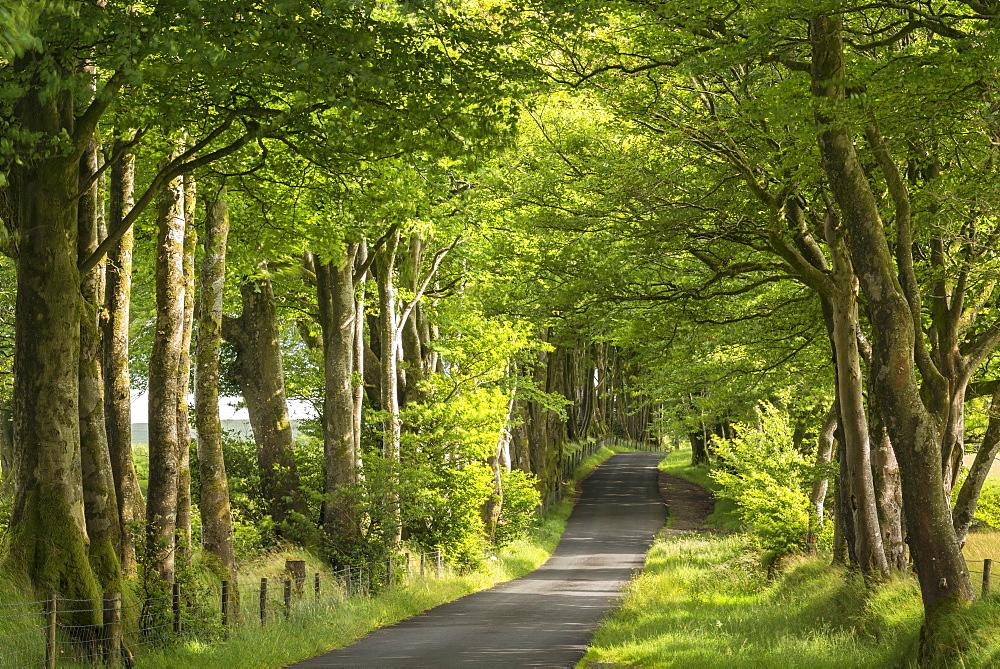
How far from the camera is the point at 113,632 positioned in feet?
35.1

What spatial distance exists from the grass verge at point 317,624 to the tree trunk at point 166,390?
1.33 meters

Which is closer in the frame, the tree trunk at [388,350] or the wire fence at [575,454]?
the tree trunk at [388,350]

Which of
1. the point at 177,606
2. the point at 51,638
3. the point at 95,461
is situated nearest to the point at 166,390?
the point at 95,461

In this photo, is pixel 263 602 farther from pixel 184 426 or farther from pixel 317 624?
pixel 184 426

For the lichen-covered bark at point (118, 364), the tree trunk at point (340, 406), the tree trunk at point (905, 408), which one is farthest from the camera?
the tree trunk at point (340, 406)

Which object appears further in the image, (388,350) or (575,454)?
(575,454)

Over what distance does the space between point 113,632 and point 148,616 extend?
1.22m

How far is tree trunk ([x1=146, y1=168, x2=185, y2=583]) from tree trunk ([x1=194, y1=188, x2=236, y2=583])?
4.09 feet

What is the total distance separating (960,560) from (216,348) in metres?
10.6

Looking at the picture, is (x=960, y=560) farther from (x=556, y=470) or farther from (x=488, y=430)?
(x=556, y=470)

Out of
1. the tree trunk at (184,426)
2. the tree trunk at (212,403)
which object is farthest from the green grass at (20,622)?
the tree trunk at (212,403)

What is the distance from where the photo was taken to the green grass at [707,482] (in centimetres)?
4134

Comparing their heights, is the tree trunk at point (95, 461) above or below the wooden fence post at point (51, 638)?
above

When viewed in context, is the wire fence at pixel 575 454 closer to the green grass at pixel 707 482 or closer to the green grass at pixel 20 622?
the green grass at pixel 707 482
